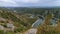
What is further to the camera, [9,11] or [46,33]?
[9,11]

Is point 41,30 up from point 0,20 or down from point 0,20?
up

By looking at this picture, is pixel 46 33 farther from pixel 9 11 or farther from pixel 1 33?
pixel 9 11

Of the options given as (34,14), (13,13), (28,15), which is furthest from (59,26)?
(13,13)

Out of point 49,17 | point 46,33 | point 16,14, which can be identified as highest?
point 49,17

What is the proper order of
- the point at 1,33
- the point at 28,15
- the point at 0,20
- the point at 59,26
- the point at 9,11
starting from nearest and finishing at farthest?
the point at 59,26 → the point at 1,33 → the point at 0,20 → the point at 28,15 → the point at 9,11

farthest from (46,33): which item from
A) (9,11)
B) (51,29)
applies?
(9,11)

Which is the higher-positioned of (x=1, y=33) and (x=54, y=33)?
(x=54, y=33)

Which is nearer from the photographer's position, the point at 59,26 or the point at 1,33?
the point at 59,26

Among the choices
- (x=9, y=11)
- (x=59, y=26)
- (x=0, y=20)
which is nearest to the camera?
(x=59, y=26)

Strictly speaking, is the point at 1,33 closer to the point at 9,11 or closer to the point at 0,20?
the point at 0,20
